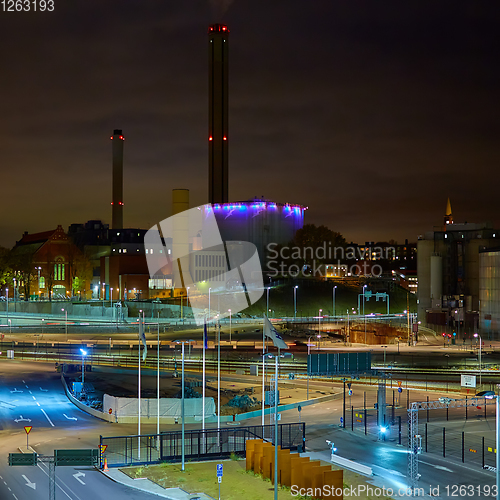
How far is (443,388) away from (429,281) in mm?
71093

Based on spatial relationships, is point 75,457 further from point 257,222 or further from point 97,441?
point 257,222

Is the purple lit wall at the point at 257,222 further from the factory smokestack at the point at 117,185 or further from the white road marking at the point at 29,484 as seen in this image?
the white road marking at the point at 29,484

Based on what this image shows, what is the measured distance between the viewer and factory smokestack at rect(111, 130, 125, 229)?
554 ft

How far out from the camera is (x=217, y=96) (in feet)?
504

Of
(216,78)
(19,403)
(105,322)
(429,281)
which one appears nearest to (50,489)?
(19,403)

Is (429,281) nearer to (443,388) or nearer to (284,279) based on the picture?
(284,279)

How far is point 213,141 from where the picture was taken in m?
154

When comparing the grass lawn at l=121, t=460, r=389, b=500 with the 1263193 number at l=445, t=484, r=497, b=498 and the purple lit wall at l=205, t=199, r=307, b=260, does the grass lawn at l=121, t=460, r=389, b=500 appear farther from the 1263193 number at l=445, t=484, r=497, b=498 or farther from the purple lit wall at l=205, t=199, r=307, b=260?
the purple lit wall at l=205, t=199, r=307, b=260

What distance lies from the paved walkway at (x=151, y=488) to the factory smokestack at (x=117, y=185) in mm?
143009

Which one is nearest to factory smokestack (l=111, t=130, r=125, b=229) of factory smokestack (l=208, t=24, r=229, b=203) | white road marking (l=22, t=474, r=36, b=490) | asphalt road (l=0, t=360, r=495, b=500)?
factory smokestack (l=208, t=24, r=229, b=203)

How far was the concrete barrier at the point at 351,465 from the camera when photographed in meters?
30.2

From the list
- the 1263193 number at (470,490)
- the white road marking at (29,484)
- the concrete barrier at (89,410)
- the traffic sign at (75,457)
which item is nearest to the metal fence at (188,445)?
the white road marking at (29,484)

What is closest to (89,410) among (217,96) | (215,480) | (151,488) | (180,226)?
(151,488)

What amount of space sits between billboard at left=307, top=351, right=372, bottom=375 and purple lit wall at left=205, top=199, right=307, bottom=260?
126118 millimetres
